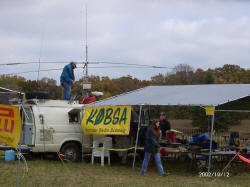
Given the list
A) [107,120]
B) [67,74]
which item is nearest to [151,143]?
[107,120]

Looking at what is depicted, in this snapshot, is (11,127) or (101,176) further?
(101,176)

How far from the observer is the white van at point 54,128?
12469 millimetres

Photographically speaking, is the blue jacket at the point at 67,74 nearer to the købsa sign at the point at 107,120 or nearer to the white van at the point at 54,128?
the white van at the point at 54,128

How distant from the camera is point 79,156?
43.8 ft

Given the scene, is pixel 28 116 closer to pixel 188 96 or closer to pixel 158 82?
pixel 188 96

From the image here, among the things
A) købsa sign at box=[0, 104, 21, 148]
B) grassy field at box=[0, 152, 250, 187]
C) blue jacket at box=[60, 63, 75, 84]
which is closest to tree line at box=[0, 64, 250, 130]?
blue jacket at box=[60, 63, 75, 84]

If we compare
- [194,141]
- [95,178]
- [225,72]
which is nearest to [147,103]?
[194,141]

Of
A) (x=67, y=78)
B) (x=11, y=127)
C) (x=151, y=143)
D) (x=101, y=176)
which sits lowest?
(x=101, y=176)

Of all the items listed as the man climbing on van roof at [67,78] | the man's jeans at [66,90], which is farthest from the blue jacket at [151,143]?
the man climbing on van roof at [67,78]

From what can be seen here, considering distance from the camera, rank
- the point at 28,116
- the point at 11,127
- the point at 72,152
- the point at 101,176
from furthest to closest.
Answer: the point at 72,152 < the point at 28,116 < the point at 101,176 < the point at 11,127

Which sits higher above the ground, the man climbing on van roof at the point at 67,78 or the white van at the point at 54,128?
the man climbing on van roof at the point at 67,78

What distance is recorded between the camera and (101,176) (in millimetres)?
10539

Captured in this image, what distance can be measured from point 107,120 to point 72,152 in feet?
5.49
